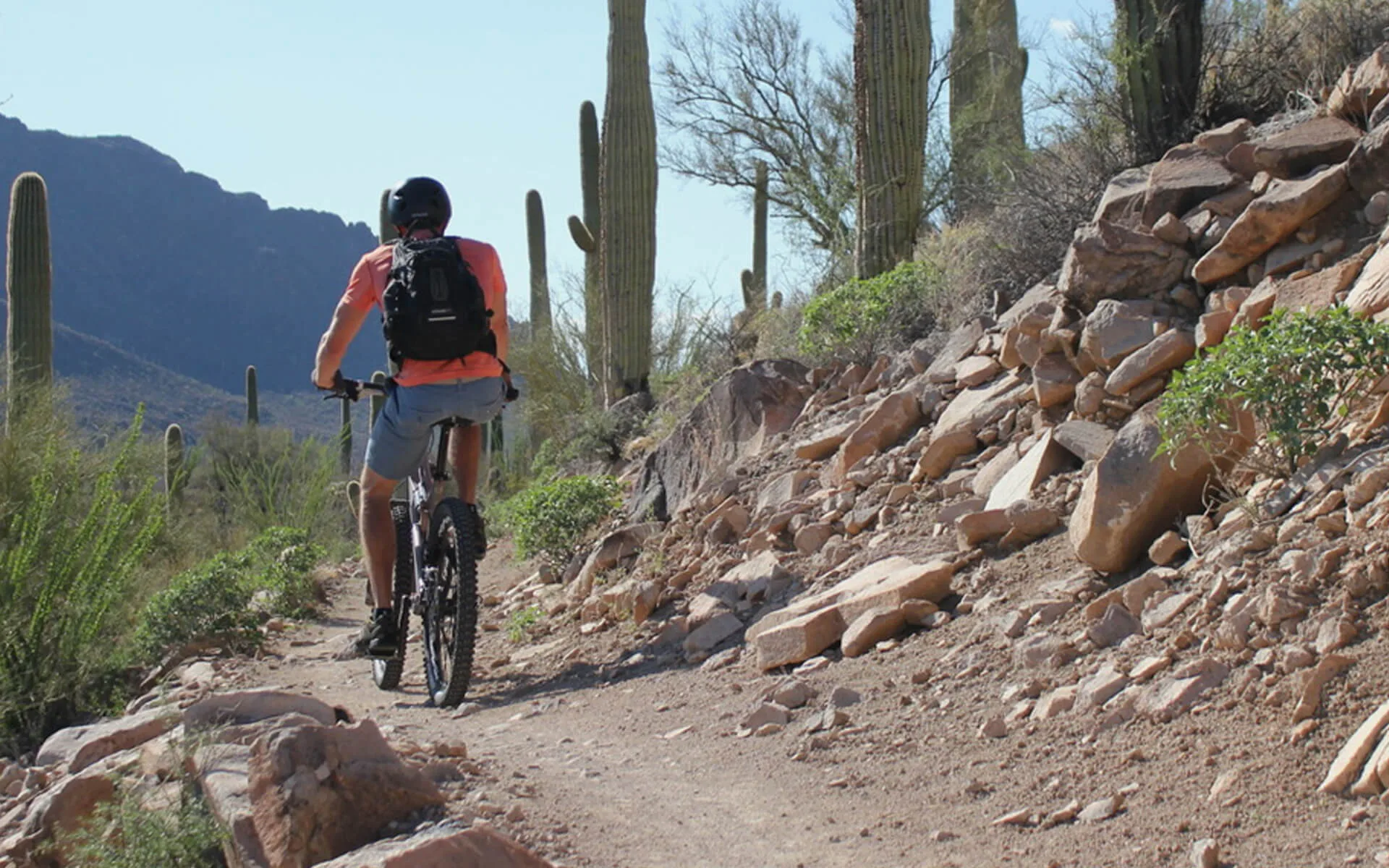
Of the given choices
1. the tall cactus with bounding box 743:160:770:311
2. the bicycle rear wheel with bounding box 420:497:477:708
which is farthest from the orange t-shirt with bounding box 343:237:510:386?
the tall cactus with bounding box 743:160:770:311

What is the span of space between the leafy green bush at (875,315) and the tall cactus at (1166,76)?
1.42 metres

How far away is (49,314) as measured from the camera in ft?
47.3

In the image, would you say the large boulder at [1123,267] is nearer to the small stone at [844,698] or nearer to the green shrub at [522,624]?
the small stone at [844,698]

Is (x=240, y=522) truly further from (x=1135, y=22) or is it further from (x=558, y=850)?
(x=558, y=850)

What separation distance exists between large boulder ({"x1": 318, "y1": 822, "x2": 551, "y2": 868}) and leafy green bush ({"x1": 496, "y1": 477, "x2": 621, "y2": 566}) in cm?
491

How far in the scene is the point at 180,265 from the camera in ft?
309

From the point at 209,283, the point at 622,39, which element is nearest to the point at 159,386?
the point at 209,283

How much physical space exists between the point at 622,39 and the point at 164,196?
304ft

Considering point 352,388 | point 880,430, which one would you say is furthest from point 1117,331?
point 352,388

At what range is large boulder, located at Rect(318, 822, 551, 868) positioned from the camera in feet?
9.29

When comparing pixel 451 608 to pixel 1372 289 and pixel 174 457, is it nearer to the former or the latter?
pixel 1372 289

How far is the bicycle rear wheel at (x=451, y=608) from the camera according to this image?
16.9 feet

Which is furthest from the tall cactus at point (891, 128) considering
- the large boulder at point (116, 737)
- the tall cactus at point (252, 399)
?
the tall cactus at point (252, 399)

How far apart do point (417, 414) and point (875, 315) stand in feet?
11.9
